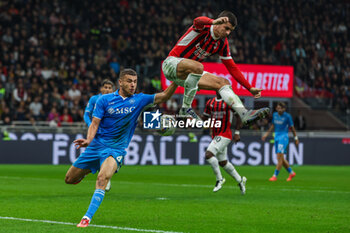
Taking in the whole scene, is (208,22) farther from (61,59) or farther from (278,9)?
(278,9)

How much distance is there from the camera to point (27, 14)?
30703 millimetres

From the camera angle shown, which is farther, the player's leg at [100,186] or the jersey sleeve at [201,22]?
the jersey sleeve at [201,22]

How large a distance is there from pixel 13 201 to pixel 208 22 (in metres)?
5.69

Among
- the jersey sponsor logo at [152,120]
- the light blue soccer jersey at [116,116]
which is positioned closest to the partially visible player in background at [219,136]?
the jersey sponsor logo at [152,120]

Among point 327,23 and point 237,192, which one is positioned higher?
point 327,23

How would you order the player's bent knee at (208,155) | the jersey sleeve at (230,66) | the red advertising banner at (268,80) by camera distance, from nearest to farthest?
the jersey sleeve at (230,66)
the player's bent knee at (208,155)
the red advertising banner at (268,80)

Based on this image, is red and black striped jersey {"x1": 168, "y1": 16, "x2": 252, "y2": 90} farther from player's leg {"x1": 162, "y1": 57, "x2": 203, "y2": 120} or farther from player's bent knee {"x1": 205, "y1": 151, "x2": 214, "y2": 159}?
player's bent knee {"x1": 205, "y1": 151, "x2": 214, "y2": 159}

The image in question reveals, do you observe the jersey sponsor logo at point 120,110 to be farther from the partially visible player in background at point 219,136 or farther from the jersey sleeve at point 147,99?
the partially visible player in background at point 219,136

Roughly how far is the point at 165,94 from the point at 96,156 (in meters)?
1.35

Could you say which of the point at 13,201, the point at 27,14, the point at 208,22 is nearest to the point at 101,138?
the point at 208,22

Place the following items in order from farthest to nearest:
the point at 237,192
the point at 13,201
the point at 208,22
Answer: the point at 237,192
the point at 13,201
the point at 208,22

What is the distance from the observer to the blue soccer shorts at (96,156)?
962cm

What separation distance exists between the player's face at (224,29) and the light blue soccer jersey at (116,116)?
1370mm

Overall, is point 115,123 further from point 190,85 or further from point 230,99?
point 230,99
